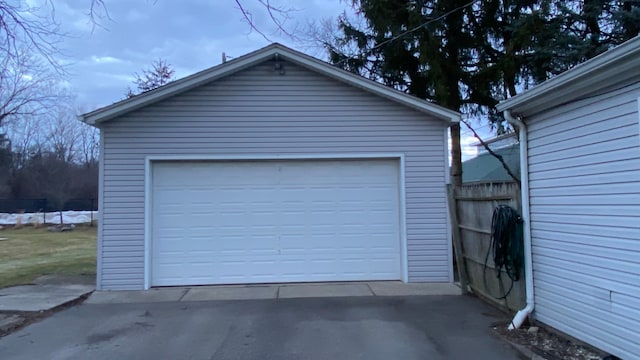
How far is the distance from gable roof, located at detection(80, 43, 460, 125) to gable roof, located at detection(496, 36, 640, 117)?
2.72 m

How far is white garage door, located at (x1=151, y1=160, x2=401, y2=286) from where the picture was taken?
29.6 feet

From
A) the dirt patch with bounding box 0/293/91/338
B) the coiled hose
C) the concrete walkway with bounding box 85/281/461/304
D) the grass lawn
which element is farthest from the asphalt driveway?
the grass lawn

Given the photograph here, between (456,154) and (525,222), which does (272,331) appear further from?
(456,154)

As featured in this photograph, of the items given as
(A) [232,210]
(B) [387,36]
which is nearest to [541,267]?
(A) [232,210]

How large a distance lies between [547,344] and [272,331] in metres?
3.15

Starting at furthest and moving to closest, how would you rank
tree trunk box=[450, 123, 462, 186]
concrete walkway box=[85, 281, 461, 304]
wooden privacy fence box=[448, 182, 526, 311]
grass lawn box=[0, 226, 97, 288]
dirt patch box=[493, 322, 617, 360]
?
tree trunk box=[450, 123, 462, 186]
grass lawn box=[0, 226, 97, 288]
concrete walkway box=[85, 281, 461, 304]
wooden privacy fence box=[448, 182, 526, 311]
dirt patch box=[493, 322, 617, 360]

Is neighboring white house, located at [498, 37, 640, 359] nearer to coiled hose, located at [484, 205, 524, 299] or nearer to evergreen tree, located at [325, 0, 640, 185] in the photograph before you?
coiled hose, located at [484, 205, 524, 299]

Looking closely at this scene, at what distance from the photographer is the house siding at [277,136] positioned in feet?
29.0

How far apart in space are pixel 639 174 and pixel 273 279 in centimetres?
629

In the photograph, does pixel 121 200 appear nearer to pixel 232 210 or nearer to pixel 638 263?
pixel 232 210

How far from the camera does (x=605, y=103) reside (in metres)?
4.81

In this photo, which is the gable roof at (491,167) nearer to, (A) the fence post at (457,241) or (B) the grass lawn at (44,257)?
(A) the fence post at (457,241)

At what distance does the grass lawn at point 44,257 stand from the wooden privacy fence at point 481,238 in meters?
7.80

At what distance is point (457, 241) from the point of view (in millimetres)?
8500
